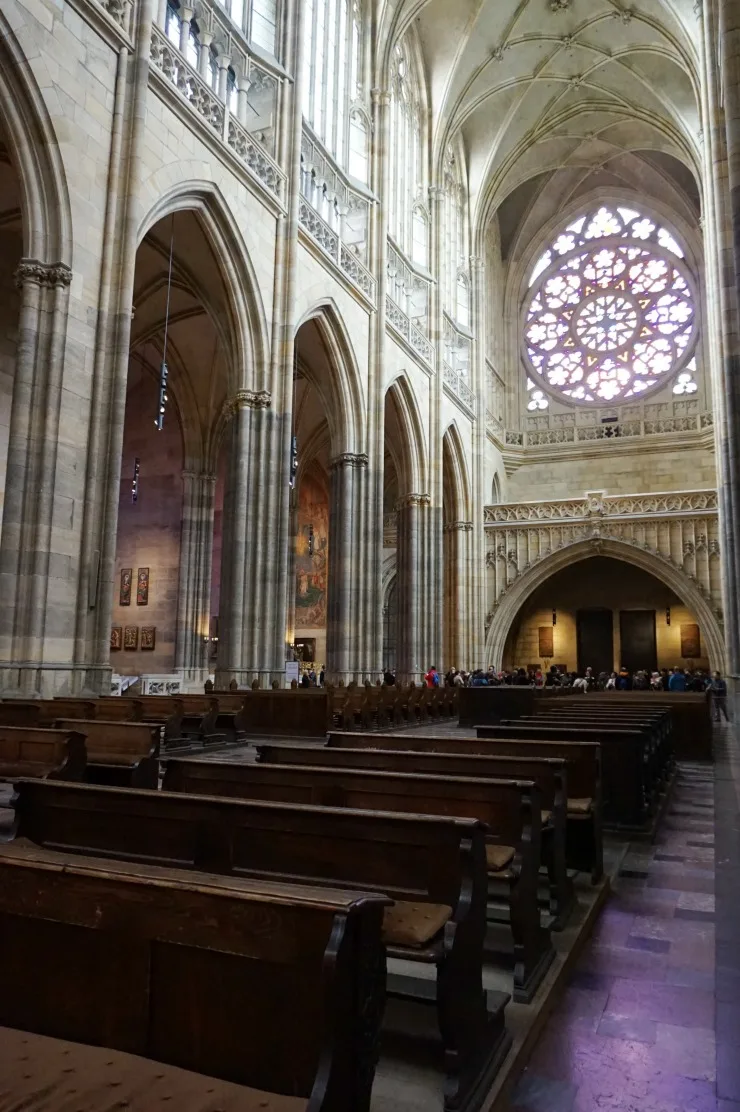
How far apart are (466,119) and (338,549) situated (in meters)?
16.7

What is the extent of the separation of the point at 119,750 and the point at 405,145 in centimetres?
2193

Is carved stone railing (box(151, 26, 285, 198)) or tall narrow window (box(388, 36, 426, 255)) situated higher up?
tall narrow window (box(388, 36, 426, 255))

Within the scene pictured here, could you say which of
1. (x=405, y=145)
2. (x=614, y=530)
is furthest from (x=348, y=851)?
(x=614, y=530)

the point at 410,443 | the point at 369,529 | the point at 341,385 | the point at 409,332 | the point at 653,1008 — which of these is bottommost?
the point at 653,1008

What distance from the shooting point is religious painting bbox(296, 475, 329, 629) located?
1172 inches

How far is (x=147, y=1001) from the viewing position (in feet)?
5.79

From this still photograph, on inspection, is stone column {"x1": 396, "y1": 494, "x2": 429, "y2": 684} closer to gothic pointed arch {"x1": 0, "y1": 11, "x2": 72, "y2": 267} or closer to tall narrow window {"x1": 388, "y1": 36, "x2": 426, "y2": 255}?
tall narrow window {"x1": 388, "y1": 36, "x2": 426, "y2": 255}

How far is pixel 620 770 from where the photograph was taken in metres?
5.99

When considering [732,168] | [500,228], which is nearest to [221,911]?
[732,168]

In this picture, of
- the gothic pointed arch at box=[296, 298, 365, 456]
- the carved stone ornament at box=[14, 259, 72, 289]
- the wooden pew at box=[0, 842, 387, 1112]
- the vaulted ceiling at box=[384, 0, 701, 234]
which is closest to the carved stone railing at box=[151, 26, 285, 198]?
the gothic pointed arch at box=[296, 298, 365, 456]

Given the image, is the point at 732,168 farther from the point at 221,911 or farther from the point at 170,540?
the point at 170,540

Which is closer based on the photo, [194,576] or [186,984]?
[186,984]

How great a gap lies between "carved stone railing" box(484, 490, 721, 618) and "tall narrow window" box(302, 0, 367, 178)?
12.2 m

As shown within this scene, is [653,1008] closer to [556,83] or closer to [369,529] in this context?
[369,529]
